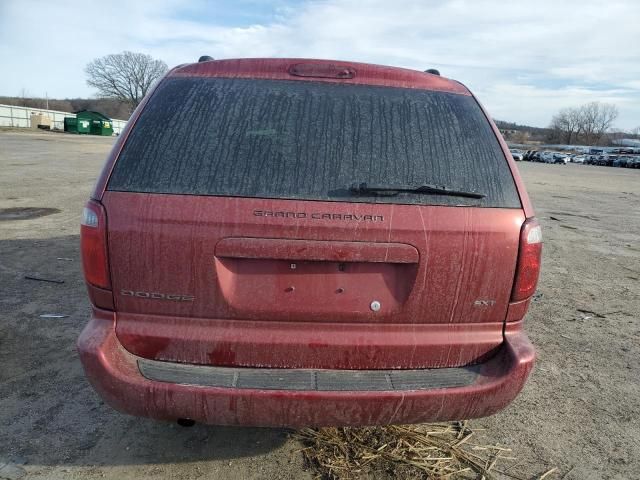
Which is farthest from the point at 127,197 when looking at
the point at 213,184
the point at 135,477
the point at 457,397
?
the point at 457,397

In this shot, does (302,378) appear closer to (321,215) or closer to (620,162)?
(321,215)

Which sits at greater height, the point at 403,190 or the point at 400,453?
the point at 403,190

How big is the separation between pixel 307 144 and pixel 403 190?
19.5 inches

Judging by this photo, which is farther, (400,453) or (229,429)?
(229,429)

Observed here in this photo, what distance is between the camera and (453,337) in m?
2.30

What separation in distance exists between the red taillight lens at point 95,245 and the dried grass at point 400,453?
149cm

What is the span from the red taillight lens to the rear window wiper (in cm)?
112

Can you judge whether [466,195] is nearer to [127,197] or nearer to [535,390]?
[127,197]

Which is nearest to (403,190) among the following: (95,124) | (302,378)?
(302,378)

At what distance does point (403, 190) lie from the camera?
221 cm

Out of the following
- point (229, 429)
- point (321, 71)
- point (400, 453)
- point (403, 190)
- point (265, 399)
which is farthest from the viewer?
point (229, 429)

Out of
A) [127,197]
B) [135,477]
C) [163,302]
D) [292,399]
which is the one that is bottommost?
[135,477]

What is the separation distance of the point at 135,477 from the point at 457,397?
170cm

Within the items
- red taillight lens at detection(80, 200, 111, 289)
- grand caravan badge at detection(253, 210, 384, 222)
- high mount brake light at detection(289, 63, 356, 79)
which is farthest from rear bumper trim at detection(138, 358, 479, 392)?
high mount brake light at detection(289, 63, 356, 79)
